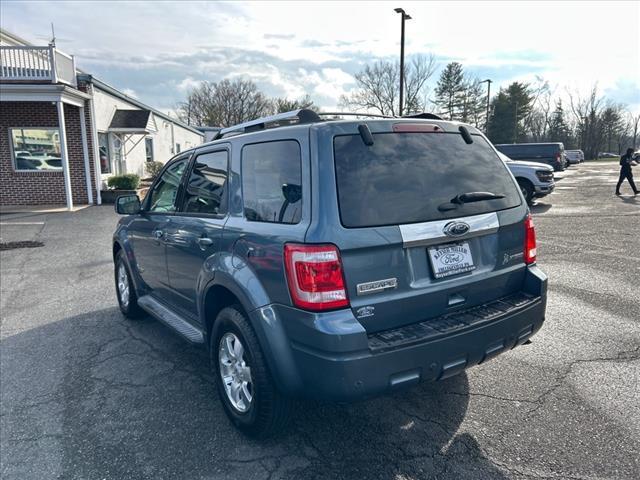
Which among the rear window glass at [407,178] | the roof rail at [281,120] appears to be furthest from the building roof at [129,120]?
the rear window glass at [407,178]

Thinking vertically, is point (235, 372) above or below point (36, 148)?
below

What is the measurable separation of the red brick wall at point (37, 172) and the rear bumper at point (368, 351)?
1625cm

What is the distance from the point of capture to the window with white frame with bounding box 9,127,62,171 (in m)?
15.9

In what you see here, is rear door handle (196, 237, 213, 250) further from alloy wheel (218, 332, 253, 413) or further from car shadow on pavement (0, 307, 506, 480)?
car shadow on pavement (0, 307, 506, 480)

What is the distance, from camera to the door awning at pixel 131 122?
18.5 meters

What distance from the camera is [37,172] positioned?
52.5 ft

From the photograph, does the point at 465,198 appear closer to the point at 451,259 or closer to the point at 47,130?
the point at 451,259

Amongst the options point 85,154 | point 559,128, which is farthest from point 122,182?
point 559,128

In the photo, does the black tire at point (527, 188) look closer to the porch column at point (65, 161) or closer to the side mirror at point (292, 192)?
the side mirror at point (292, 192)

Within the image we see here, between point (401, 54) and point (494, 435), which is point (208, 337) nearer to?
point (494, 435)

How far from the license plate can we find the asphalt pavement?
3.40 feet

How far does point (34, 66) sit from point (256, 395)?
17353mm

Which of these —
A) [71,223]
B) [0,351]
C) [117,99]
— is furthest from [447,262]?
[117,99]

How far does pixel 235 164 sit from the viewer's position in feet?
10.4
